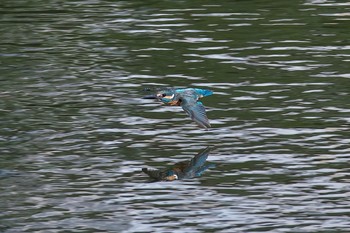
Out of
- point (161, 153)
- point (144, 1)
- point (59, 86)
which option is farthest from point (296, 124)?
point (144, 1)

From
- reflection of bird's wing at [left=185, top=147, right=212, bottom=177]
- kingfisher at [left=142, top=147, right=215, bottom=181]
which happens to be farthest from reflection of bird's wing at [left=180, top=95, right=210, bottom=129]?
kingfisher at [left=142, top=147, right=215, bottom=181]

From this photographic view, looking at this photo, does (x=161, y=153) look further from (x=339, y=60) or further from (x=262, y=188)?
(x=339, y=60)

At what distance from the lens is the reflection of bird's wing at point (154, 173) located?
12.6 meters

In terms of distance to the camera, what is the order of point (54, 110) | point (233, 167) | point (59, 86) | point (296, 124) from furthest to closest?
point (59, 86), point (54, 110), point (296, 124), point (233, 167)

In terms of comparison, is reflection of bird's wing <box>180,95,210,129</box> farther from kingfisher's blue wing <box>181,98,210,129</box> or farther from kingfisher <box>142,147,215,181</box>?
kingfisher <box>142,147,215,181</box>

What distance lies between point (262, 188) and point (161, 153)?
1.83m

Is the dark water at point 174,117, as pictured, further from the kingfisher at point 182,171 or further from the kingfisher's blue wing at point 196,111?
the kingfisher's blue wing at point 196,111

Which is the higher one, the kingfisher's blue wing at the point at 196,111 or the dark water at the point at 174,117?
the kingfisher's blue wing at the point at 196,111

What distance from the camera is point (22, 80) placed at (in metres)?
17.7

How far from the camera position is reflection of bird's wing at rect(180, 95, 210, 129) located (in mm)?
13328

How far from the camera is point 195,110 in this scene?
13.5 metres

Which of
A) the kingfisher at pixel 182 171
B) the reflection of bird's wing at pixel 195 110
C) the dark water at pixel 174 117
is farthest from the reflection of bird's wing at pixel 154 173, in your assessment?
the reflection of bird's wing at pixel 195 110

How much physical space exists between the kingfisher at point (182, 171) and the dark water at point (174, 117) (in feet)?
0.47

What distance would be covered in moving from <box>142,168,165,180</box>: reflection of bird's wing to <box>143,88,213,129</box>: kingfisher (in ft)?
2.93
